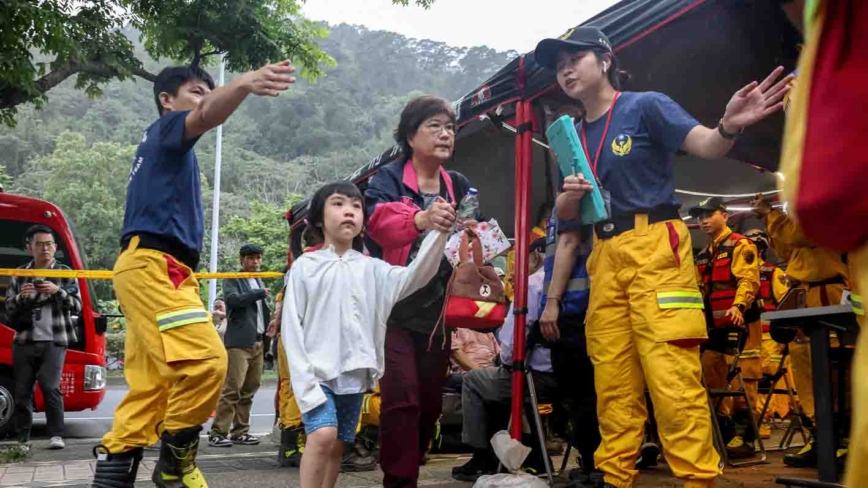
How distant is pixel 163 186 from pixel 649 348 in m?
2.21

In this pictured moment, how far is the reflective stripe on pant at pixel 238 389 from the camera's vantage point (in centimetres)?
779

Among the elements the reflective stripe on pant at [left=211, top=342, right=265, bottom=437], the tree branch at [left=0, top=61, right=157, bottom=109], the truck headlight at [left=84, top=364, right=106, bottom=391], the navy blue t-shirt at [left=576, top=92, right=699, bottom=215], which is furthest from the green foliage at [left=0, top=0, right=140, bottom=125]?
the navy blue t-shirt at [left=576, top=92, right=699, bottom=215]

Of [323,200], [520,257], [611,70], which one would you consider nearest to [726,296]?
[520,257]

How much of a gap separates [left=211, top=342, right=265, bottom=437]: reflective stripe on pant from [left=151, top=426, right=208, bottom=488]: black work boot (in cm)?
409

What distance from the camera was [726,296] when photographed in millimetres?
6590

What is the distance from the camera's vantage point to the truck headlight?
895 centimetres

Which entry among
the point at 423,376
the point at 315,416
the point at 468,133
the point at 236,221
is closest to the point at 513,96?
the point at 468,133

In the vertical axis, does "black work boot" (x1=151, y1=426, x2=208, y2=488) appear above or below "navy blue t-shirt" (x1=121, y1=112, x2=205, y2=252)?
below

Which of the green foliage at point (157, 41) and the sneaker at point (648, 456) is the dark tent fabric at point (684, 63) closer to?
the sneaker at point (648, 456)

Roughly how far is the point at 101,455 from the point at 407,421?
4.38ft

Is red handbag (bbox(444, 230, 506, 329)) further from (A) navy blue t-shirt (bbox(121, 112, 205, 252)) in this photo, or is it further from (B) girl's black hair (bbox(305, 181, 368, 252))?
(A) navy blue t-shirt (bbox(121, 112, 205, 252))

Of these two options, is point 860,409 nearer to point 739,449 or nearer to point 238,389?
point 739,449

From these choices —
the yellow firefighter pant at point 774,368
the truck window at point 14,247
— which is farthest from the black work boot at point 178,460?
the yellow firefighter pant at point 774,368

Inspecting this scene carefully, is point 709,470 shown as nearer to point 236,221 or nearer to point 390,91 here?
point 236,221
